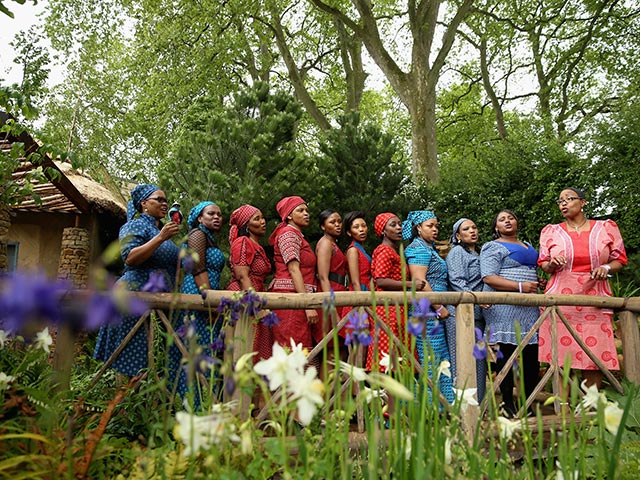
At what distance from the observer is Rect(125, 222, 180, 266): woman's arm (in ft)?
10.7

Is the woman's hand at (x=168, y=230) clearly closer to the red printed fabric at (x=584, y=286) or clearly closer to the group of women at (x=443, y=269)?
the group of women at (x=443, y=269)

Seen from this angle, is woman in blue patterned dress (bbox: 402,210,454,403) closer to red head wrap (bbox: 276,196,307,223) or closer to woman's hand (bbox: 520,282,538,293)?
woman's hand (bbox: 520,282,538,293)

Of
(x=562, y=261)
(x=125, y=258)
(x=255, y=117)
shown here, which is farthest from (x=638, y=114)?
(x=125, y=258)

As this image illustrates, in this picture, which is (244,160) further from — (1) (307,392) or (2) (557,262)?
(1) (307,392)

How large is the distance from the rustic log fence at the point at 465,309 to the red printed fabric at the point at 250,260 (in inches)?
41.9

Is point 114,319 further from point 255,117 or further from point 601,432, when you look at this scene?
point 255,117

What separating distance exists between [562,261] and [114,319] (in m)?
3.78

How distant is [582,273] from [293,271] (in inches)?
88.0

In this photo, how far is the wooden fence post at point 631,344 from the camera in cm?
410

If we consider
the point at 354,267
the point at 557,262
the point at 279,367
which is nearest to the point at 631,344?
the point at 557,262

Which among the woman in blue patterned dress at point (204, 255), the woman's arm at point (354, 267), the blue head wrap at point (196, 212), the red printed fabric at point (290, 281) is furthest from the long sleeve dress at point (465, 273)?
the blue head wrap at point (196, 212)

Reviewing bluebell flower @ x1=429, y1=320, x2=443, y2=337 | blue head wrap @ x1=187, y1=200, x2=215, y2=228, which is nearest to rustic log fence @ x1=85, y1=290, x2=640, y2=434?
bluebell flower @ x1=429, y1=320, x2=443, y2=337

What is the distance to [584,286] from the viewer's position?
428 cm

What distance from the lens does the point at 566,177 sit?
775cm
